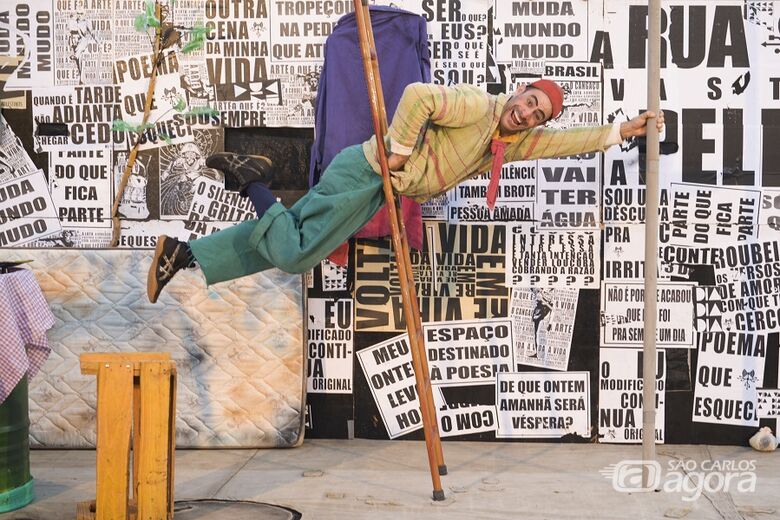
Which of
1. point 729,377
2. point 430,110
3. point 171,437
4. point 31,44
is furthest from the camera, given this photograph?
point 31,44

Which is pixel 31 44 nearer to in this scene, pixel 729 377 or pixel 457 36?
pixel 457 36

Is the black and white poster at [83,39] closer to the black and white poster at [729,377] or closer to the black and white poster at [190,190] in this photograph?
the black and white poster at [190,190]

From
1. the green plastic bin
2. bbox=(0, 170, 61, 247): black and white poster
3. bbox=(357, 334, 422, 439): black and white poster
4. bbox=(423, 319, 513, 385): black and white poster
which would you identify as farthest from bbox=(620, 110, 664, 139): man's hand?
bbox=(0, 170, 61, 247): black and white poster

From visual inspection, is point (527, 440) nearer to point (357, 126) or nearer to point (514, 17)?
point (357, 126)

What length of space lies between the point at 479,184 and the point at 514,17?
0.94 metres

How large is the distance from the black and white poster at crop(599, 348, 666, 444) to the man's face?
162 centimetres

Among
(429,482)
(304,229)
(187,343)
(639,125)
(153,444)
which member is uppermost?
(639,125)

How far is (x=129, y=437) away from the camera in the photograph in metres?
3.69

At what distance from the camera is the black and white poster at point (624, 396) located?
17.1 feet

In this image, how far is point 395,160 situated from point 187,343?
5.72 ft

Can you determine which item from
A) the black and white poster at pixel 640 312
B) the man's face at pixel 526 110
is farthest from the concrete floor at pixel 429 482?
the man's face at pixel 526 110

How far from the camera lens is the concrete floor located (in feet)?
13.1

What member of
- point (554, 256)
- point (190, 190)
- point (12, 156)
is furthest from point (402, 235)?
point (12, 156)

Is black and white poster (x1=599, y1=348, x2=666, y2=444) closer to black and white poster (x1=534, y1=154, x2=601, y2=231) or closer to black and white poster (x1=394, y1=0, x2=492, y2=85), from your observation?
black and white poster (x1=534, y1=154, x2=601, y2=231)
